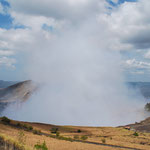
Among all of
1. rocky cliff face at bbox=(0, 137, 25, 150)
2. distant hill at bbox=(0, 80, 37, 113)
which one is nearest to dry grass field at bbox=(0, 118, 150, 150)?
rocky cliff face at bbox=(0, 137, 25, 150)

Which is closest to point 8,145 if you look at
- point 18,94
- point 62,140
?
point 62,140

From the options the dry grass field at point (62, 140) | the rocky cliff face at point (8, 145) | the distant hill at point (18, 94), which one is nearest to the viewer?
the rocky cliff face at point (8, 145)

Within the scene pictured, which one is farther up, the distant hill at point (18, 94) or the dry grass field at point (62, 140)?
the distant hill at point (18, 94)

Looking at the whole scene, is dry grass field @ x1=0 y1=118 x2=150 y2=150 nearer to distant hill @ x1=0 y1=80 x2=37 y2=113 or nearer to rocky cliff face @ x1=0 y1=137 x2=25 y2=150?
rocky cliff face @ x1=0 y1=137 x2=25 y2=150

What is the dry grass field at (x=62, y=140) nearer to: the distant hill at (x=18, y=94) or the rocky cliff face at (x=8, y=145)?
the rocky cliff face at (x=8, y=145)

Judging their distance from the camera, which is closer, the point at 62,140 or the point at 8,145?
the point at 8,145

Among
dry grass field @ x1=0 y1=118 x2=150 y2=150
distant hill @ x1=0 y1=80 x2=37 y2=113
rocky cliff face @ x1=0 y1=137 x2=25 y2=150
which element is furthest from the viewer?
distant hill @ x1=0 y1=80 x2=37 y2=113

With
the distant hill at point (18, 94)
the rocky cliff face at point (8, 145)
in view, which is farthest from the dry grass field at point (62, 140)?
the distant hill at point (18, 94)

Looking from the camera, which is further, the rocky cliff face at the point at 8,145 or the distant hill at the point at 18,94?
the distant hill at the point at 18,94

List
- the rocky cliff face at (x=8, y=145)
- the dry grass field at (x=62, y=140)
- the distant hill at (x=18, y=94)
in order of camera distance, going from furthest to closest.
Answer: the distant hill at (x=18, y=94) < the dry grass field at (x=62, y=140) < the rocky cliff face at (x=8, y=145)

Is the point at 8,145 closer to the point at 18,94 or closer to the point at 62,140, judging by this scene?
the point at 62,140

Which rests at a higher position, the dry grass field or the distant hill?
the distant hill

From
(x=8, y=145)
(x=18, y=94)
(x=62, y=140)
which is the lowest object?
(x=62, y=140)

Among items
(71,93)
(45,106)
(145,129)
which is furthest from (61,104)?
(145,129)
